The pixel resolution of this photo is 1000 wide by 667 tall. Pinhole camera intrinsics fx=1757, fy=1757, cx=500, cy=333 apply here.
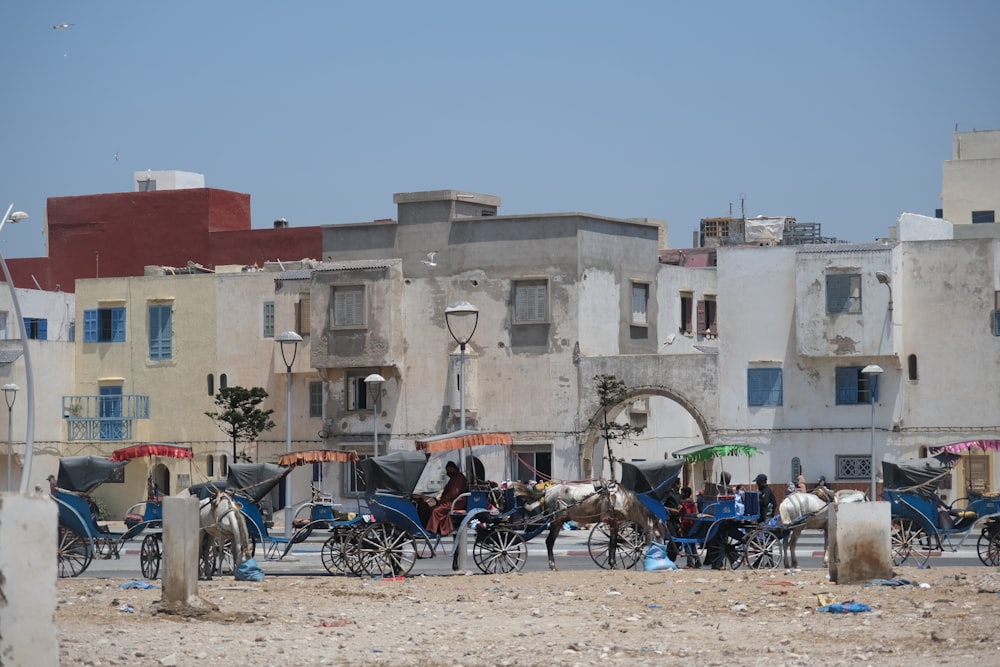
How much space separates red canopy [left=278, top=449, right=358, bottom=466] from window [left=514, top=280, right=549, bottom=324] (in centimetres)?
1904

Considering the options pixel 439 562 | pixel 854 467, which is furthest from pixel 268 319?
pixel 439 562

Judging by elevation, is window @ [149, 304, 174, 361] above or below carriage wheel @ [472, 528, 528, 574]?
above

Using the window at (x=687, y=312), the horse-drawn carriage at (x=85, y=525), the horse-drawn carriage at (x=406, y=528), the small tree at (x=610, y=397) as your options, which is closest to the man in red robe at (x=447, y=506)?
the horse-drawn carriage at (x=406, y=528)

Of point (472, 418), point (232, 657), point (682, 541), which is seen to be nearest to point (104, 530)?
point (682, 541)

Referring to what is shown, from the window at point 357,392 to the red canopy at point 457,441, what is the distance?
2383 centimetres

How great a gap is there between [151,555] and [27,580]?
13076 millimetres

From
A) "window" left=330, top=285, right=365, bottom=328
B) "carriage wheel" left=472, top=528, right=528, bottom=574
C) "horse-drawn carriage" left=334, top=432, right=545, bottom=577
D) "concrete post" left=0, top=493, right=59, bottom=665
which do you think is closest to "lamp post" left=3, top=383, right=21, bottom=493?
"window" left=330, top=285, right=365, bottom=328

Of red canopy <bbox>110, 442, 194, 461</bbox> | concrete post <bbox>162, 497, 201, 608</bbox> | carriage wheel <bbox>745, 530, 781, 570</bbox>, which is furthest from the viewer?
red canopy <bbox>110, 442, 194, 461</bbox>

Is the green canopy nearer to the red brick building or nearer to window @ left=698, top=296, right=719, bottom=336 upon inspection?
window @ left=698, top=296, right=719, bottom=336

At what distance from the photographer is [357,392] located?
54094 mm

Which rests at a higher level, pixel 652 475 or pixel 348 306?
pixel 348 306

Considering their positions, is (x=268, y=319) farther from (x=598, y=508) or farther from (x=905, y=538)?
(x=905, y=538)

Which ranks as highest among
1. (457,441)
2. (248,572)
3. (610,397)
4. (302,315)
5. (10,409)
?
(302,315)

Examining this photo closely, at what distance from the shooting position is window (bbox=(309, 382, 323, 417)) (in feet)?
180
